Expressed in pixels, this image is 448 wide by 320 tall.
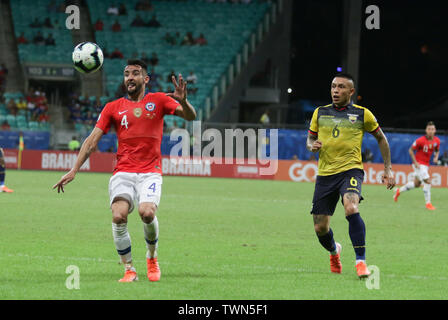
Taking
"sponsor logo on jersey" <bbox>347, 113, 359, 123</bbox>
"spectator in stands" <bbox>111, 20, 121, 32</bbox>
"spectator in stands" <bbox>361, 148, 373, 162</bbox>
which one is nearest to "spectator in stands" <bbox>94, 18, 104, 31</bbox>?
"spectator in stands" <bbox>111, 20, 121, 32</bbox>

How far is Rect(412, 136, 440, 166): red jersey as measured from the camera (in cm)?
2070

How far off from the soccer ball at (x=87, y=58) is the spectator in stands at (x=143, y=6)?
38.0 m

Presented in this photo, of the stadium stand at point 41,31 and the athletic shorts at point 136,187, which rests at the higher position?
the stadium stand at point 41,31

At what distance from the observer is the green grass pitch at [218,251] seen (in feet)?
24.4

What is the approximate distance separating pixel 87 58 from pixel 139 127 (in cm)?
280

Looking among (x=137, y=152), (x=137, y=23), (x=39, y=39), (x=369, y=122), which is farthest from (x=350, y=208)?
(x=137, y=23)

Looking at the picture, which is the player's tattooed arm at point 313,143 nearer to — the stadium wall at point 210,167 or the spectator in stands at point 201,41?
the stadium wall at point 210,167

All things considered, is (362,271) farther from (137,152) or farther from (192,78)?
(192,78)

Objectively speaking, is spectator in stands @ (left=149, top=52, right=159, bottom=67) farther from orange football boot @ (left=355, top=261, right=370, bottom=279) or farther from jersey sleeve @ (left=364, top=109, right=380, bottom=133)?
orange football boot @ (left=355, top=261, right=370, bottom=279)

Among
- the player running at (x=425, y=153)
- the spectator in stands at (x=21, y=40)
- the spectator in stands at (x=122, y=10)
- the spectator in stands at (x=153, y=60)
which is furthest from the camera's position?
the spectator in stands at (x=122, y=10)

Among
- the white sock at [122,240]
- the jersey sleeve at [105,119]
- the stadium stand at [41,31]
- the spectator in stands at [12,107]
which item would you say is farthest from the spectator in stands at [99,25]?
the white sock at [122,240]

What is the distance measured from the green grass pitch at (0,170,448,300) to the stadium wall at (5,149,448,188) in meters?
12.2

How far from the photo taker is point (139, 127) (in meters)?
8.12
